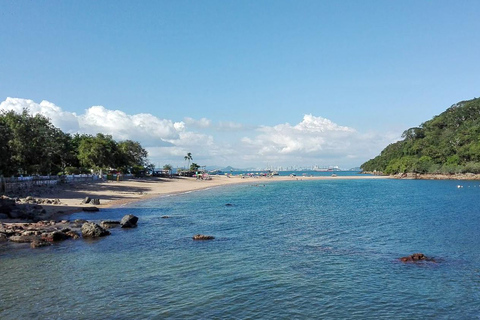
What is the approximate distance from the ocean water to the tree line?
127ft

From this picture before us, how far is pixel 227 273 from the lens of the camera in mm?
20938

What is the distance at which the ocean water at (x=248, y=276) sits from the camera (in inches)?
620

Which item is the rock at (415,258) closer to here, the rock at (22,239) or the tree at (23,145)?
the rock at (22,239)

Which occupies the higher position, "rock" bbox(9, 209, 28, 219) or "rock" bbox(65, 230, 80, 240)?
"rock" bbox(9, 209, 28, 219)

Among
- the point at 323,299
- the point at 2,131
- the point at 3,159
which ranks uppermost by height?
the point at 2,131

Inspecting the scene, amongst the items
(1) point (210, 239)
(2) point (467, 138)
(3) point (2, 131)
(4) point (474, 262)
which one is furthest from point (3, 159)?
(2) point (467, 138)

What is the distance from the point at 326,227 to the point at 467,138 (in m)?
159

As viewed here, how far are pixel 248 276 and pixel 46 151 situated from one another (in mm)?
68806

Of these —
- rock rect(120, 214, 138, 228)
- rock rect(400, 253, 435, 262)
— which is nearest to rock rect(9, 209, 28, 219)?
rock rect(120, 214, 138, 228)

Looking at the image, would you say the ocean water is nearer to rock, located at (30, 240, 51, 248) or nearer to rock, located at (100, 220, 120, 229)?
rock, located at (30, 240, 51, 248)

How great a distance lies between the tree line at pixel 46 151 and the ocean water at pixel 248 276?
38.9m

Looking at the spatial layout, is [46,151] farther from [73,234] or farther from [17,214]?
[73,234]

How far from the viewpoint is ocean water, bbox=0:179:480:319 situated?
1574 centimetres

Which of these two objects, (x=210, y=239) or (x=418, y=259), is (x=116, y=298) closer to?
(x=210, y=239)
